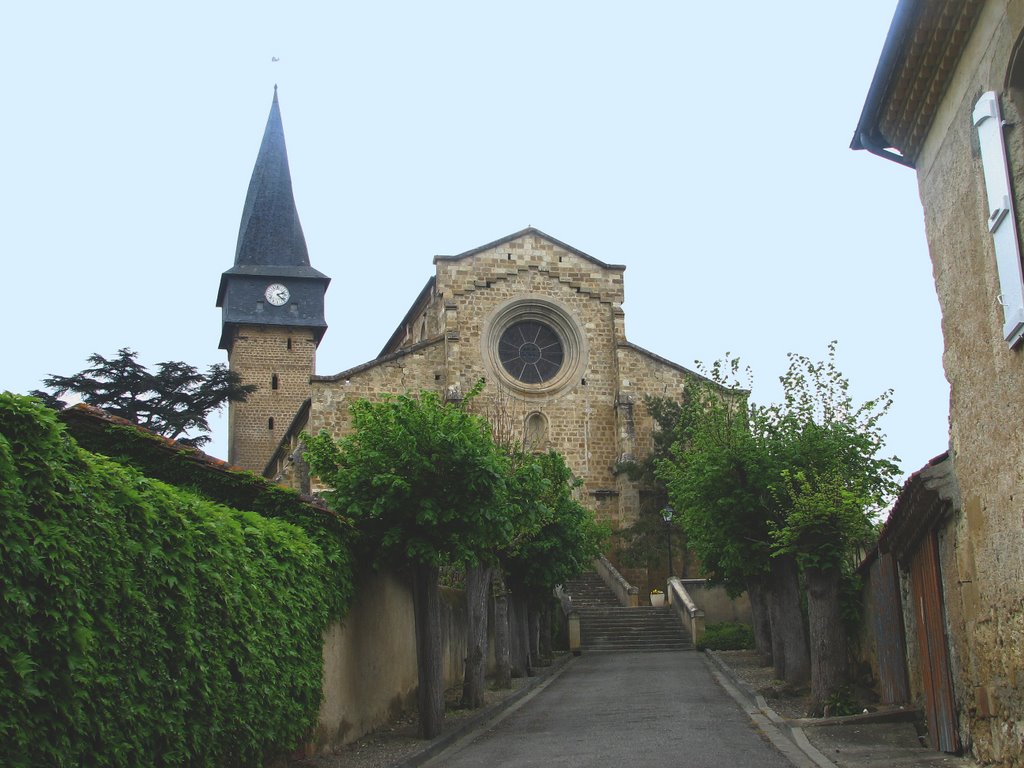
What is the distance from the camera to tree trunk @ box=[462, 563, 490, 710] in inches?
672

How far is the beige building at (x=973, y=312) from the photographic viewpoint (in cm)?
757

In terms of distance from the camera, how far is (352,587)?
502 inches

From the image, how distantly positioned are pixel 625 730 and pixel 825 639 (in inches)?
115

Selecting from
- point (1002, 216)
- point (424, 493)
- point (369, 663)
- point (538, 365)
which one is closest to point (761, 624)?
point (369, 663)

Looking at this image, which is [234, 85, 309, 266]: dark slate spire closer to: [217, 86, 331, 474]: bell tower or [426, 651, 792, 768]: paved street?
[217, 86, 331, 474]: bell tower

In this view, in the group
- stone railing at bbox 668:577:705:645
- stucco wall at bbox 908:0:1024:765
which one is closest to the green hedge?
stone railing at bbox 668:577:705:645

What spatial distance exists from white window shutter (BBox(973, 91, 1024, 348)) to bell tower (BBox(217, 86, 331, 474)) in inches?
1691

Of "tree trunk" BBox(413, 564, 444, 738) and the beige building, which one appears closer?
the beige building

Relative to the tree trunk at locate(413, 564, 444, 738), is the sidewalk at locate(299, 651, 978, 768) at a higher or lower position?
lower

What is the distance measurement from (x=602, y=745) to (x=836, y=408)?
6.72m

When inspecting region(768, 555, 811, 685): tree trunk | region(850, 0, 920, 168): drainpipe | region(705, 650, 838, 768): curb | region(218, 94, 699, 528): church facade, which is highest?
region(218, 94, 699, 528): church facade

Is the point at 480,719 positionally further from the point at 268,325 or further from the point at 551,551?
the point at 268,325

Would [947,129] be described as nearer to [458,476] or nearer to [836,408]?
[458,476]

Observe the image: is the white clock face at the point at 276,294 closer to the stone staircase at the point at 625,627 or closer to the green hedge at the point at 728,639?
the stone staircase at the point at 625,627
